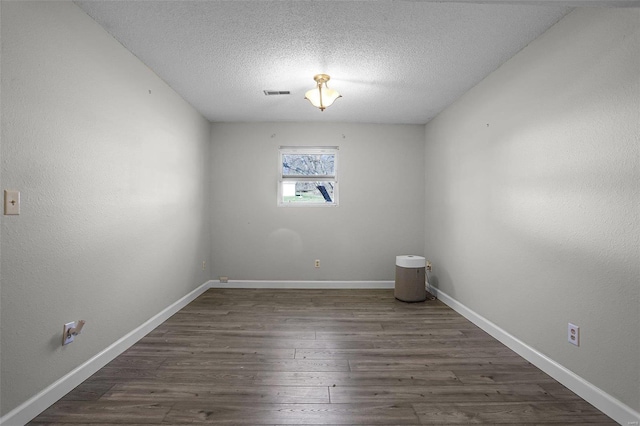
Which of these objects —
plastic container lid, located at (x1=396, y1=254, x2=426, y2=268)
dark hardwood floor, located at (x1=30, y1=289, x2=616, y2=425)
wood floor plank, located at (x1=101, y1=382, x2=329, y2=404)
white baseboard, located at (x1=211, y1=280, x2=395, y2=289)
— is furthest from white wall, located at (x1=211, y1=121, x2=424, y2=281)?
wood floor plank, located at (x1=101, y1=382, x2=329, y2=404)

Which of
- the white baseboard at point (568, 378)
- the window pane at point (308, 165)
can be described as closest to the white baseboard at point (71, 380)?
the window pane at point (308, 165)

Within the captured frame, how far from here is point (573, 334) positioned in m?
1.86

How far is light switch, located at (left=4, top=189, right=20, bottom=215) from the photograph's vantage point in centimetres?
146

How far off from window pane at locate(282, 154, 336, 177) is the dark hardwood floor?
2.18 metres

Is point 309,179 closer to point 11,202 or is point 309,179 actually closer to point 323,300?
point 323,300

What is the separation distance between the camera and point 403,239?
438 cm

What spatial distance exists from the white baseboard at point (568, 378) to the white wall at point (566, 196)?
0.04m

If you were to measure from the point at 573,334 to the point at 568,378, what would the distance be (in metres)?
0.29

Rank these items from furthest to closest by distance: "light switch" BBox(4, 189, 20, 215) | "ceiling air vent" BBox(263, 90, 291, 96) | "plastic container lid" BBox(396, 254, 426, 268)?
"plastic container lid" BBox(396, 254, 426, 268) → "ceiling air vent" BBox(263, 90, 291, 96) → "light switch" BBox(4, 189, 20, 215)

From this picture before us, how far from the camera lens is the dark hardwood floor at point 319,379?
5.29 feet

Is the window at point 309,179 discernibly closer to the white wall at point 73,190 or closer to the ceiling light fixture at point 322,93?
the ceiling light fixture at point 322,93

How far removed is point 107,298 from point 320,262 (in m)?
2.70

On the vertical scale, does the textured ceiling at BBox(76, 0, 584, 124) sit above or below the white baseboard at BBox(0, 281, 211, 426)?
above

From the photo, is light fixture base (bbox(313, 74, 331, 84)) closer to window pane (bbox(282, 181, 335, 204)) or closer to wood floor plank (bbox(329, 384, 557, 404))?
window pane (bbox(282, 181, 335, 204))
